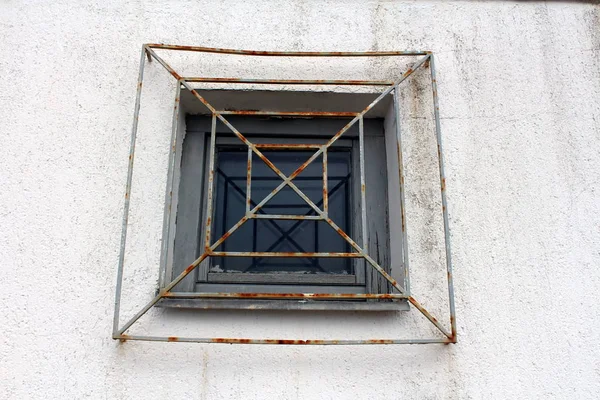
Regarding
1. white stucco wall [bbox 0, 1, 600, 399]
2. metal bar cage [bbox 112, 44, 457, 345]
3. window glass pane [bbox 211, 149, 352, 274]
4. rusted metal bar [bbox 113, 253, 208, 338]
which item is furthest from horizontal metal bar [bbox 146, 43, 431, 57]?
rusted metal bar [bbox 113, 253, 208, 338]

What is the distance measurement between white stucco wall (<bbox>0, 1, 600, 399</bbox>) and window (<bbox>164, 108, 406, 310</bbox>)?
161mm

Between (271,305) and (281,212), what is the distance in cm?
44

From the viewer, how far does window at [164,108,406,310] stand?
6.16 ft

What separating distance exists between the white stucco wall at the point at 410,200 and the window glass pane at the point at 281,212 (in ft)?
0.89

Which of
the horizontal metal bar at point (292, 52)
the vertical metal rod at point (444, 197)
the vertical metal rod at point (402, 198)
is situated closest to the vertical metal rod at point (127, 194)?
the horizontal metal bar at point (292, 52)

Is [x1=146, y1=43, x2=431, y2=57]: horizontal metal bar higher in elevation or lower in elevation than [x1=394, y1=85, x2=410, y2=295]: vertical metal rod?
higher

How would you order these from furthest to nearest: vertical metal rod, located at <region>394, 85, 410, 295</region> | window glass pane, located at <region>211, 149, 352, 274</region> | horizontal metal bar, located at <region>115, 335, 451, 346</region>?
window glass pane, located at <region>211, 149, 352, 274</region> < vertical metal rod, located at <region>394, 85, 410, 295</region> < horizontal metal bar, located at <region>115, 335, 451, 346</region>

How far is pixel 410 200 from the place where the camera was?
183 centimetres

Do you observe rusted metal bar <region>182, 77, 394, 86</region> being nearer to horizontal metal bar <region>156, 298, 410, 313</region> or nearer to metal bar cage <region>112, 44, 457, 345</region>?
metal bar cage <region>112, 44, 457, 345</region>

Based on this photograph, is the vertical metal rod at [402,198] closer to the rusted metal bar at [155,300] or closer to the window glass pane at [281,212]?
the window glass pane at [281,212]

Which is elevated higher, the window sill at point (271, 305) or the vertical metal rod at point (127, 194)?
the vertical metal rod at point (127, 194)

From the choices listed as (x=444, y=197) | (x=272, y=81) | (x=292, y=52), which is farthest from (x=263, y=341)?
(x=292, y=52)

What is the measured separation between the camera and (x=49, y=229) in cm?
175

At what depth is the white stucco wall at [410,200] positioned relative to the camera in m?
1.63
